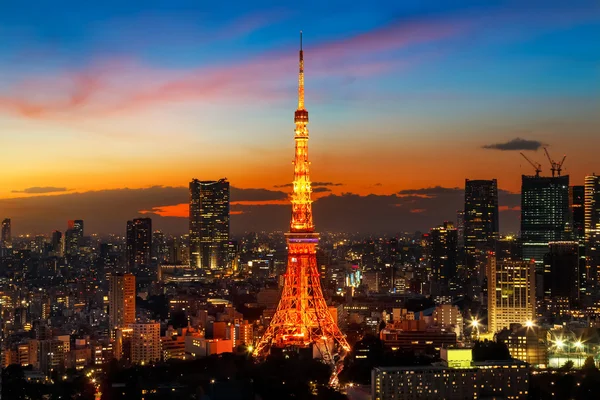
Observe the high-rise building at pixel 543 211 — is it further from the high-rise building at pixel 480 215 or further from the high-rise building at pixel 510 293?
the high-rise building at pixel 510 293

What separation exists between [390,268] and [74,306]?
53.8ft

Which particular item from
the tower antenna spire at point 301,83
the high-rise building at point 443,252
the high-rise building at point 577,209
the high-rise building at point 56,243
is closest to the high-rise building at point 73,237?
the high-rise building at point 56,243

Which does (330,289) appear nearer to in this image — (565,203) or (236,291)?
(236,291)

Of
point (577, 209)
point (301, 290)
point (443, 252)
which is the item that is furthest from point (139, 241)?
point (301, 290)

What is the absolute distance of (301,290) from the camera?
22094 millimetres

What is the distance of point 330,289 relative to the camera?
3625 centimetres

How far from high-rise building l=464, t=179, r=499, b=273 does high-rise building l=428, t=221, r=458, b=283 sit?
96cm

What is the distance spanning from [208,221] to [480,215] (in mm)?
13752

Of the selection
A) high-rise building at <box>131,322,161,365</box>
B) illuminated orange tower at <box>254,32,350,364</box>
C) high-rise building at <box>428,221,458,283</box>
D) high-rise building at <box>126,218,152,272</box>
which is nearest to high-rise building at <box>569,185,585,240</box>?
high-rise building at <box>428,221,458,283</box>

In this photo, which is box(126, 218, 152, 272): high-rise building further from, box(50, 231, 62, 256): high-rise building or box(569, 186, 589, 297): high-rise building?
box(569, 186, 589, 297): high-rise building

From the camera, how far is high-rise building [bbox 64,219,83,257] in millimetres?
49406

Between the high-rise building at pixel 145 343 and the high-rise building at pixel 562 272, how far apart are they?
1426 centimetres

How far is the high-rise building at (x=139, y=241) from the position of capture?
1932 inches

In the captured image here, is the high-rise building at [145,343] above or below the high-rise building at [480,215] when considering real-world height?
below
